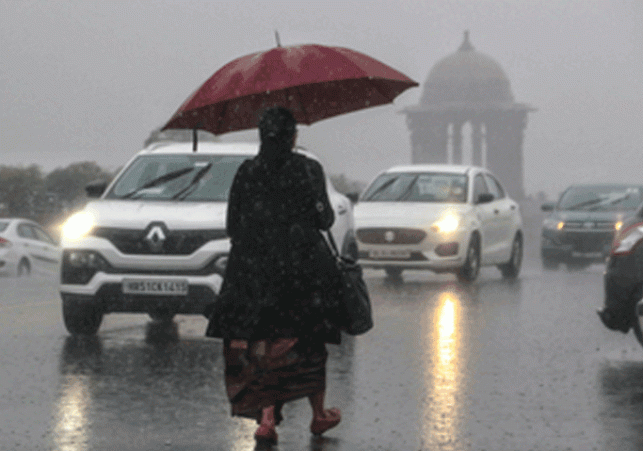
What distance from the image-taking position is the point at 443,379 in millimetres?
8891

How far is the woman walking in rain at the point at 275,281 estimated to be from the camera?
20.6ft

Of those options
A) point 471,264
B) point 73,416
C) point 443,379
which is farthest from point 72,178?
point 73,416

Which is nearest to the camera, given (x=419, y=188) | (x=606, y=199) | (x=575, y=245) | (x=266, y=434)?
(x=266, y=434)

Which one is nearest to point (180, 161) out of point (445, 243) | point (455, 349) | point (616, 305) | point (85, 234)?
point (85, 234)

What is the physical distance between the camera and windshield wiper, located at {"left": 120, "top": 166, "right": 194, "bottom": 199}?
11.9 m

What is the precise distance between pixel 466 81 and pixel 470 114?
365 cm

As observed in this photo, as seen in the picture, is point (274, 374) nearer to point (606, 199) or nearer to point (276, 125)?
point (276, 125)

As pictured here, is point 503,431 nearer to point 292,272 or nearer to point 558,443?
point 558,443

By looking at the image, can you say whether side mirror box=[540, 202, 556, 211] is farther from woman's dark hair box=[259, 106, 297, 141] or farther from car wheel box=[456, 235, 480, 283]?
woman's dark hair box=[259, 106, 297, 141]

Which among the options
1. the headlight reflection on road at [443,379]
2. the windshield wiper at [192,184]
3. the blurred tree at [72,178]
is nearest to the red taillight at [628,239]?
the headlight reflection on road at [443,379]

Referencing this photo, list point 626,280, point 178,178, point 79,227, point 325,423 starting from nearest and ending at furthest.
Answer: point 325,423
point 626,280
point 79,227
point 178,178

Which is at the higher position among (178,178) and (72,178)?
(178,178)

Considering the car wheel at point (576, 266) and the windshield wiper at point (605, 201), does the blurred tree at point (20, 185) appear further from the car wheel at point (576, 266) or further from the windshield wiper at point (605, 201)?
the windshield wiper at point (605, 201)

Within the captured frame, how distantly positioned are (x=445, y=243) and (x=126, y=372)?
29.5 feet
